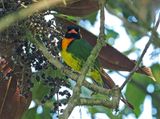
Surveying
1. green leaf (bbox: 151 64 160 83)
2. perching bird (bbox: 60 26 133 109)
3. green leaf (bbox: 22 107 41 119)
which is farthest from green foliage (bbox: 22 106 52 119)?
green leaf (bbox: 151 64 160 83)

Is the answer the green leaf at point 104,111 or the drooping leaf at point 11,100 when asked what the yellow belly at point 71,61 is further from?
the drooping leaf at point 11,100

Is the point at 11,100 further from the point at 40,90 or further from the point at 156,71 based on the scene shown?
the point at 156,71

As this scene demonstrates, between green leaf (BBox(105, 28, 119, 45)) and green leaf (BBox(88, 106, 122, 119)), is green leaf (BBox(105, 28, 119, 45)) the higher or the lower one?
the higher one

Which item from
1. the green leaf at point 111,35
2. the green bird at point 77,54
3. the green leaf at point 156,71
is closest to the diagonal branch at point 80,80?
the green leaf at point 156,71

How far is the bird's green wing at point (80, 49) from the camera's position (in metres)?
2.50

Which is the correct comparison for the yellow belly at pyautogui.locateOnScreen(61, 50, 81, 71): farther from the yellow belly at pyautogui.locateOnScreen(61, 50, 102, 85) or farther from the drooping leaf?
the drooping leaf

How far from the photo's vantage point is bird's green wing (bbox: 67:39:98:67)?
2.50 metres

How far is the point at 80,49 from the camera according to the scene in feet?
8.37

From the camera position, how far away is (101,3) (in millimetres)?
1339

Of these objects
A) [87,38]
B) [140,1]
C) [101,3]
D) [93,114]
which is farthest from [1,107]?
[140,1]

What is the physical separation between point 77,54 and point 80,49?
0.04 metres

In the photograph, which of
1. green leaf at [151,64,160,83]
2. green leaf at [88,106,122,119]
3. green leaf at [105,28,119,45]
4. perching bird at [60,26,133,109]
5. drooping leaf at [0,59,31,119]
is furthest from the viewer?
green leaf at [105,28,119,45]

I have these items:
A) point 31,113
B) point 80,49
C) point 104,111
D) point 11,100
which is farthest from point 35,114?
point 80,49

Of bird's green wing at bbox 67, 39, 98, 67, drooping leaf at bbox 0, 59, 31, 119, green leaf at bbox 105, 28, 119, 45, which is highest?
green leaf at bbox 105, 28, 119, 45
